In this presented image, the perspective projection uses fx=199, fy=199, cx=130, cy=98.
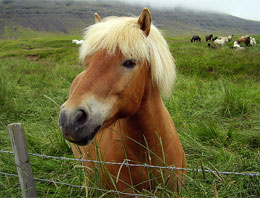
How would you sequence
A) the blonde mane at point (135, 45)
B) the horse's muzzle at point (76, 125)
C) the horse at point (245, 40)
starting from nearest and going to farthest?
the horse's muzzle at point (76, 125) → the blonde mane at point (135, 45) → the horse at point (245, 40)

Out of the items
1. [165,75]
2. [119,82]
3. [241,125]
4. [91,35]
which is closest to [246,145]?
[241,125]

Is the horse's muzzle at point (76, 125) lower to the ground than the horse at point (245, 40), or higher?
lower

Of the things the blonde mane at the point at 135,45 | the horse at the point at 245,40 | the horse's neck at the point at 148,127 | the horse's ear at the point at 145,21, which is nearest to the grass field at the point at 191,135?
the horse's neck at the point at 148,127

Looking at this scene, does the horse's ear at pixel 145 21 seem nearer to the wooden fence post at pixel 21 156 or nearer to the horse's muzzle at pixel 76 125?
the horse's muzzle at pixel 76 125

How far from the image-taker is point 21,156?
5.62ft

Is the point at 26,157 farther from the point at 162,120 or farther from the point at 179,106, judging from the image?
the point at 179,106

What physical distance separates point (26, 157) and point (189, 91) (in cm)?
569

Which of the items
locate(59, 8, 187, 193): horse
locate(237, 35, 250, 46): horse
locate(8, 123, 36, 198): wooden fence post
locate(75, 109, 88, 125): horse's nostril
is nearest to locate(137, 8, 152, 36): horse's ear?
locate(59, 8, 187, 193): horse

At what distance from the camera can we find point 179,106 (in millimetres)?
5211

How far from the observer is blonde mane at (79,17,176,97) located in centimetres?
150

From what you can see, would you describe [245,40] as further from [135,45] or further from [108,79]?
[108,79]

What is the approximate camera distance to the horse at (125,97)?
1301mm

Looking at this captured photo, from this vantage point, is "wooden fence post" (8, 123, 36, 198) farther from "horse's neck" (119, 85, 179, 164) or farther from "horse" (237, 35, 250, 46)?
"horse" (237, 35, 250, 46)

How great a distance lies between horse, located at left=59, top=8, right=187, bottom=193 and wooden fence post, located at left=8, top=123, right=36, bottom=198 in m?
0.63
